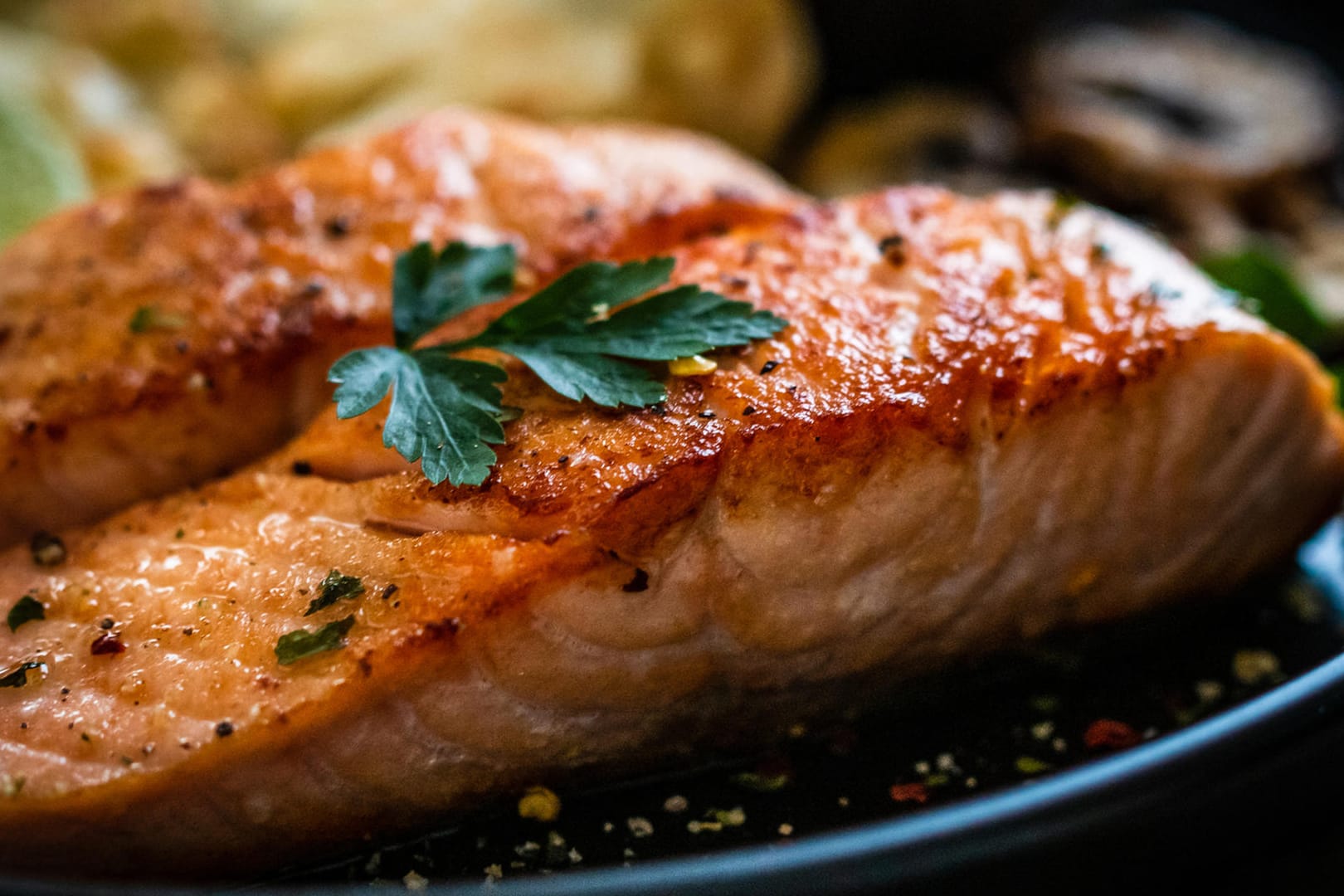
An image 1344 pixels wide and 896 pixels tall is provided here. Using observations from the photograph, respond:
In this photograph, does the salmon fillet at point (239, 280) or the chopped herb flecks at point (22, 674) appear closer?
the chopped herb flecks at point (22, 674)

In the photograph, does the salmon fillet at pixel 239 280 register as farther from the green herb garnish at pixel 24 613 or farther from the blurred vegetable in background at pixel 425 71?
the blurred vegetable in background at pixel 425 71

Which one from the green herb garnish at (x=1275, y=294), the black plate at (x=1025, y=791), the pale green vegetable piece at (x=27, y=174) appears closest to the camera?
the black plate at (x=1025, y=791)

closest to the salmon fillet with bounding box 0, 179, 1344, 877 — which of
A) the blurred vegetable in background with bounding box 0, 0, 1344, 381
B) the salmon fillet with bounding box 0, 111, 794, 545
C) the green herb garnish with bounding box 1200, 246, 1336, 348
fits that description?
the salmon fillet with bounding box 0, 111, 794, 545

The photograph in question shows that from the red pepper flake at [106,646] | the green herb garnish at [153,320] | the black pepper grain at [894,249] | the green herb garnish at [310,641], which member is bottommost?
the red pepper flake at [106,646]

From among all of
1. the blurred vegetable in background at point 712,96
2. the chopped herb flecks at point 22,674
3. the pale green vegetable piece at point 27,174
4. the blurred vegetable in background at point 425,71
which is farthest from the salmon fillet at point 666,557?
the blurred vegetable in background at point 425,71

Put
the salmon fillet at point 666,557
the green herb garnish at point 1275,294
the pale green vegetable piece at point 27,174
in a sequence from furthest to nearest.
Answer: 1. the pale green vegetable piece at point 27,174
2. the green herb garnish at point 1275,294
3. the salmon fillet at point 666,557

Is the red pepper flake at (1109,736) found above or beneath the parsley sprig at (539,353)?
beneath

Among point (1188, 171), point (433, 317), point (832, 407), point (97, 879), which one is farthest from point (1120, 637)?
point (1188, 171)

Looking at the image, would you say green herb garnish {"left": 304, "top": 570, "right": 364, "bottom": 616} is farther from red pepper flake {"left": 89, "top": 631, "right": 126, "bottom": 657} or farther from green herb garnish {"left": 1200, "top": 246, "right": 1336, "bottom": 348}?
green herb garnish {"left": 1200, "top": 246, "right": 1336, "bottom": 348}
